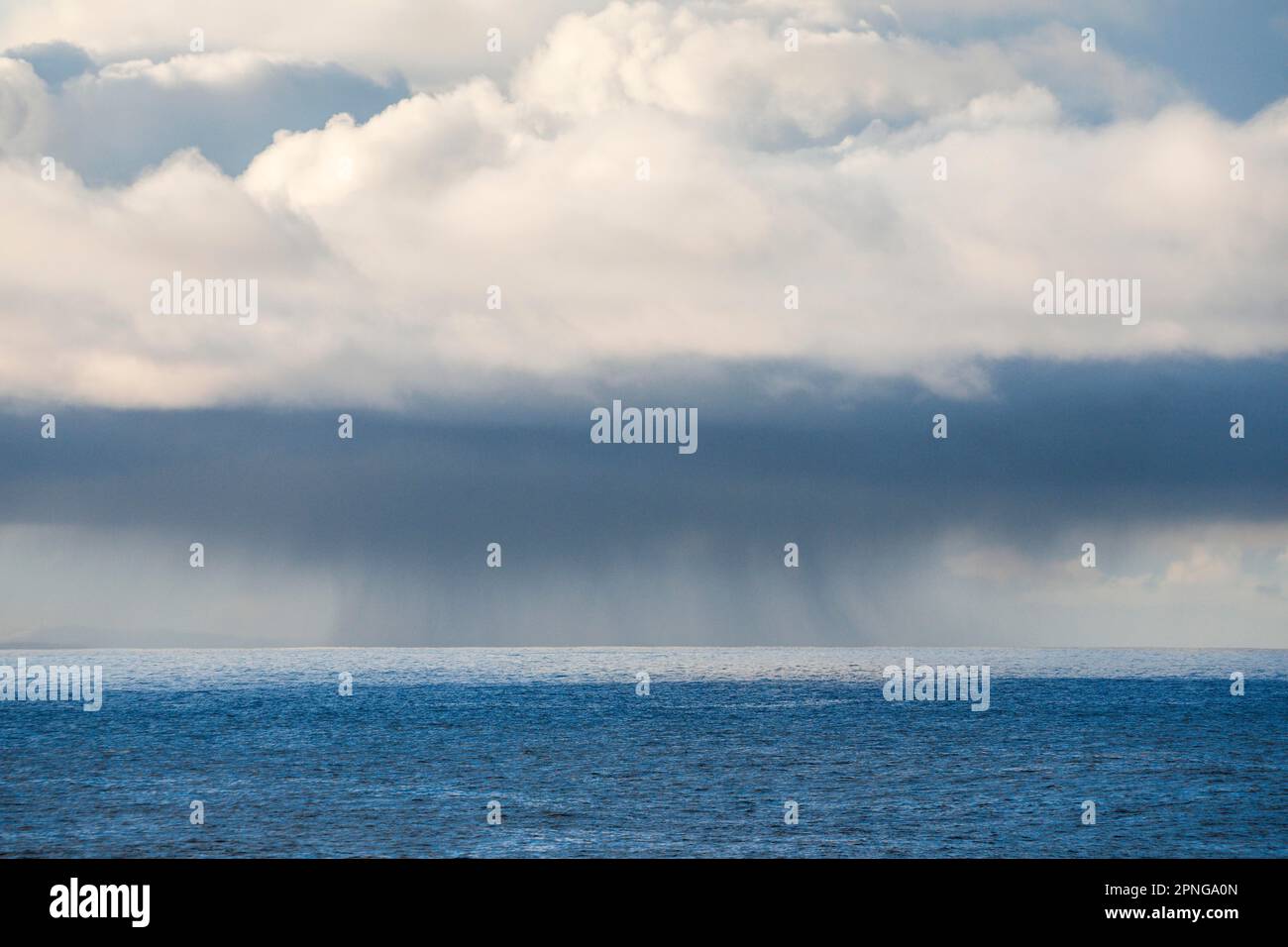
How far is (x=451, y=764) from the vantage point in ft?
351

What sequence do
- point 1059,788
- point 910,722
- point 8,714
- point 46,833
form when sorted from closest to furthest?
point 46,833
point 1059,788
point 910,722
point 8,714

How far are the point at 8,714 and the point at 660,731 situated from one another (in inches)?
4417
